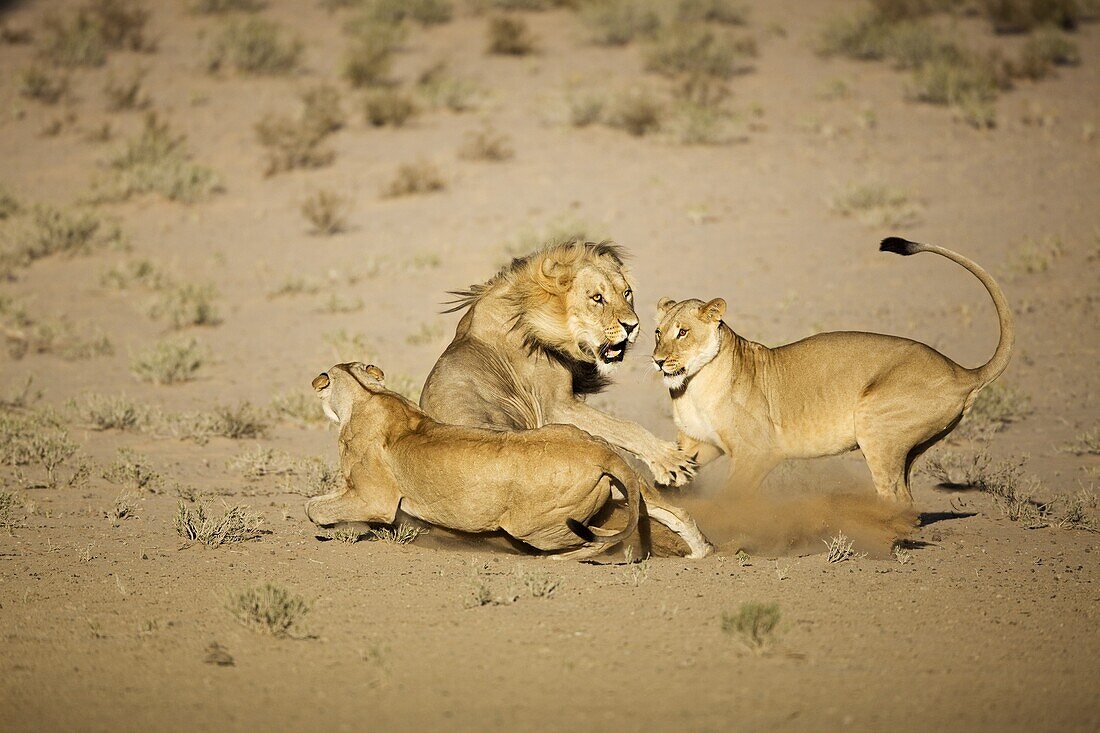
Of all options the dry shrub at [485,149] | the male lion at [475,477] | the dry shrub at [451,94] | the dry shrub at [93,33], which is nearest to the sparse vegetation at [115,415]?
the male lion at [475,477]

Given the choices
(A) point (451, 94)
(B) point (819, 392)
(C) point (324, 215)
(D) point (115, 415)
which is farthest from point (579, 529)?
(A) point (451, 94)

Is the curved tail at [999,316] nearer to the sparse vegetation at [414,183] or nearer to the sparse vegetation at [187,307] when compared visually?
the sparse vegetation at [187,307]

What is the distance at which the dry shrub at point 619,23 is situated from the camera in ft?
83.8

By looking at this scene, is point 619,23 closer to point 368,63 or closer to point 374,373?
point 368,63

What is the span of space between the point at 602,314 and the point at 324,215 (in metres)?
10.2

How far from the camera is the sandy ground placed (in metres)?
4.86

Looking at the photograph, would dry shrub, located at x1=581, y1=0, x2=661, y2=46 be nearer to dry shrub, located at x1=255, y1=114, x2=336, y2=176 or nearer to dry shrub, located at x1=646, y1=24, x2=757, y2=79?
dry shrub, located at x1=646, y1=24, x2=757, y2=79

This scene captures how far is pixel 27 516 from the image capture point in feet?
25.5

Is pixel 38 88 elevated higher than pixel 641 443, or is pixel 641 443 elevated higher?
pixel 38 88

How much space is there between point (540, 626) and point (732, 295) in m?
8.81

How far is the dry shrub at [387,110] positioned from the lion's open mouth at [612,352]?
14.4m

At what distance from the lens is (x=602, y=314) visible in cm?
729

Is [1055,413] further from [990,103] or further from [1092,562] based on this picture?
[990,103]

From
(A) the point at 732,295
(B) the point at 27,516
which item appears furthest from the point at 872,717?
(A) the point at 732,295
